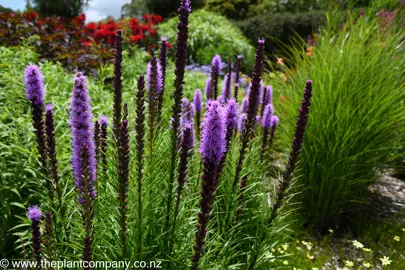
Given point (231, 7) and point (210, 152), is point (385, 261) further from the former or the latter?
point (231, 7)

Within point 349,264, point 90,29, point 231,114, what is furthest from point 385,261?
point 90,29

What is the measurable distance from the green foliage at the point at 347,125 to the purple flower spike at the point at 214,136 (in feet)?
8.12

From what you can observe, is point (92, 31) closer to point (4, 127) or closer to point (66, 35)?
point (66, 35)

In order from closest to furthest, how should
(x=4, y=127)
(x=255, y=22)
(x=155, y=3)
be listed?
(x=4, y=127)
(x=255, y=22)
(x=155, y=3)

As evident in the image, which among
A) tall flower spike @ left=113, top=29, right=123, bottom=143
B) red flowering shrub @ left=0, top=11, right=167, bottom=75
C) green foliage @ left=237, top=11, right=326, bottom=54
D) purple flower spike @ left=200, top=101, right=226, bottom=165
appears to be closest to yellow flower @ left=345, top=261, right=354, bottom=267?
purple flower spike @ left=200, top=101, right=226, bottom=165

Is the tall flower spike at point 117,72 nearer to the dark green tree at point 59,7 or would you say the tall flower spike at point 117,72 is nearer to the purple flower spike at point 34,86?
the purple flower spike at point 34,86

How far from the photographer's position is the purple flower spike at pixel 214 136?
146 cm

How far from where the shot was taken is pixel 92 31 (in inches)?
368

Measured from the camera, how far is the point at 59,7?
19.8 metres

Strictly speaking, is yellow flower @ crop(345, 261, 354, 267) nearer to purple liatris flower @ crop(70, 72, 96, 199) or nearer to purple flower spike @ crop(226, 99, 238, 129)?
purple flower spike @ crop(226, 99, 238, 129)

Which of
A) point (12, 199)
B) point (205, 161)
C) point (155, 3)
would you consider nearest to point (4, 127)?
point (12, 199)

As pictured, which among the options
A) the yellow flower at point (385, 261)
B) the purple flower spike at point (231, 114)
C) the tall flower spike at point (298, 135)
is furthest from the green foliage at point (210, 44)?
the tall flower spike at point (298, 135)

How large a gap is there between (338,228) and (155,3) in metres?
17.1

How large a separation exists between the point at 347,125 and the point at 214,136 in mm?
2647
